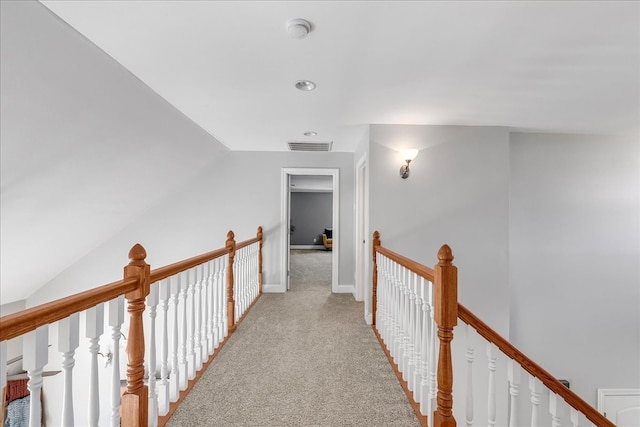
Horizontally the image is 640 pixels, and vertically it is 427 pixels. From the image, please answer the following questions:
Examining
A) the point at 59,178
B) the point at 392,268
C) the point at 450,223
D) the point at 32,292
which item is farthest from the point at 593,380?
the point at 32,292

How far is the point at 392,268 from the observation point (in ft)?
8.31

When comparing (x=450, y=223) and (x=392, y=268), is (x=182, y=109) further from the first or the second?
(x=450, y=223)

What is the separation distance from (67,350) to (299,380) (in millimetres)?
1505

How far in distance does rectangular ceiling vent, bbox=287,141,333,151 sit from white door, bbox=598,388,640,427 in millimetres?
4735

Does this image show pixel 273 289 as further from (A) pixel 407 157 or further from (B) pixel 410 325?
(B) pixel 410 325

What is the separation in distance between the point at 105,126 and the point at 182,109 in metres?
0.73

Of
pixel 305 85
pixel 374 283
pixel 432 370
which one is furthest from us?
pixel 374 283

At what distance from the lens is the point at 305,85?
96.0 inches

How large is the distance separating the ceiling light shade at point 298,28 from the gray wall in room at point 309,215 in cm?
1012

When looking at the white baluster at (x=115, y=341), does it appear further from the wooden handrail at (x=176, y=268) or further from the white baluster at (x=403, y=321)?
the white baluster at (x=403, y=321)

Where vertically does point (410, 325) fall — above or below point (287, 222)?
below

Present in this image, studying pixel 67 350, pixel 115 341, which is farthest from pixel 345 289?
pixel 67 350

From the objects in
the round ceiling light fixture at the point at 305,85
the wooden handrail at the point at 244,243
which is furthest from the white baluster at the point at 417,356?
the wooden handrail at the point at 244,243

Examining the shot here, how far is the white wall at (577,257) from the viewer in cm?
386
